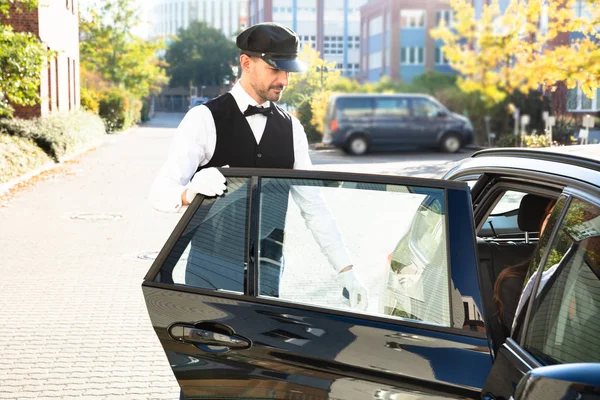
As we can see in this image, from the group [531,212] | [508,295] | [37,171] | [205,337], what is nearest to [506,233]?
[531,212]

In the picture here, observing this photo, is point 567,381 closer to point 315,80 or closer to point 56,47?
point 56,47

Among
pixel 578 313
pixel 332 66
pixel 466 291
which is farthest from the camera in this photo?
pixel 332 66

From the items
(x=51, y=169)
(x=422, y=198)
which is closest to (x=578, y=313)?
(x=422, y=198)

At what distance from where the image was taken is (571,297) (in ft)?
8.07

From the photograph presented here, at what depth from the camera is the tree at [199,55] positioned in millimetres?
131500

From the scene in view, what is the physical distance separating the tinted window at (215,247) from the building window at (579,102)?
34.9m

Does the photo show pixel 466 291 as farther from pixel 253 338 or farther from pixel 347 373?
pixel 253 338

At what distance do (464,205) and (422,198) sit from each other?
0.13 meters

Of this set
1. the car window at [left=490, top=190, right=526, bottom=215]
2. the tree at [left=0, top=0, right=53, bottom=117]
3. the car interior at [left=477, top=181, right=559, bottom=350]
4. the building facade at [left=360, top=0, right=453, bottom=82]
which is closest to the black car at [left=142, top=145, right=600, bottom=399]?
the car interior at [left=477, top=181, right=559, bottom=350]

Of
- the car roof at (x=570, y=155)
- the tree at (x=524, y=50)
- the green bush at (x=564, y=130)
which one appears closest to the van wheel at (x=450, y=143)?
the tree at (x=524, y=50)

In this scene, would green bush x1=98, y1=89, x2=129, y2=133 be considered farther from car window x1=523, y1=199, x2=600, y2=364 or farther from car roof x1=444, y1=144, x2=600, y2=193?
car window x1=523, y1=199, x2=600, y2=364

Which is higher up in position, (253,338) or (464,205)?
(464,205)

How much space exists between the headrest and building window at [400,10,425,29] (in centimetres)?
7369

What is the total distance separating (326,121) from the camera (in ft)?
118
